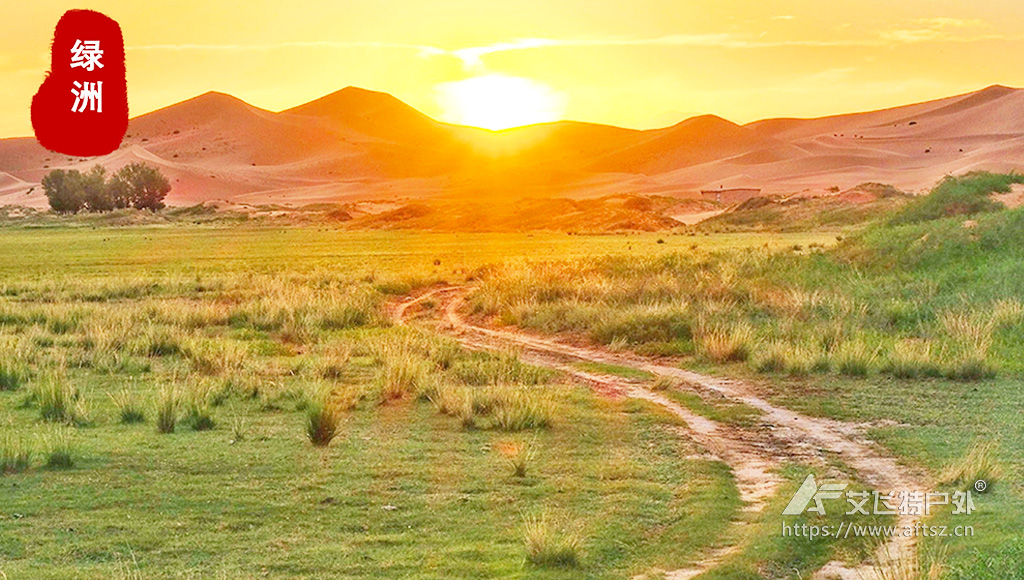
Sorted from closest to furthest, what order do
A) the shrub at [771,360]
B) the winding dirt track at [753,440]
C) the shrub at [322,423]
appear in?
the winding dirt track at [753,440] → the shrub at [322,423] → the shrub at [771,360]

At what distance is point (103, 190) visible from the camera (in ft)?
408

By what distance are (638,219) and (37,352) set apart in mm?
70818

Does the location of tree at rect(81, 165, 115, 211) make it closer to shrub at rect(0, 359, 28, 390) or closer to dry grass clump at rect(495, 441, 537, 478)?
shrub at rect(0, 359, 28, 390)

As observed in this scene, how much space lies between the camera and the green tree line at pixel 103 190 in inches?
4823

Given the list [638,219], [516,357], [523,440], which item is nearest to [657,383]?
[516,357]

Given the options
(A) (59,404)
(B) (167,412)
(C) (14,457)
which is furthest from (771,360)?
(C) (14,457)

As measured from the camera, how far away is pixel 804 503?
977 cm

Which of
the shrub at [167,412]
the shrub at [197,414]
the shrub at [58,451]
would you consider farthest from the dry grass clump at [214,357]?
the shrub at [58,451]

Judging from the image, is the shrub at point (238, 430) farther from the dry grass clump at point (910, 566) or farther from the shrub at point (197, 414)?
the dry grass clump at point (910, 566)

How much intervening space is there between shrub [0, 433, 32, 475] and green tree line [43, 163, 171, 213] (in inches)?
4741

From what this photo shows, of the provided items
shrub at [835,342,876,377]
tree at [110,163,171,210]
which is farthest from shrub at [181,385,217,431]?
tree at [110,163,171,210]

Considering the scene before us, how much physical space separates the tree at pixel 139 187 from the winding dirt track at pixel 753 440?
382 feet

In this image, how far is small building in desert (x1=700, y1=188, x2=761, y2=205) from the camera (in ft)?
465

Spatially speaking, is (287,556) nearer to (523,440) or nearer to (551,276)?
(523,440)
